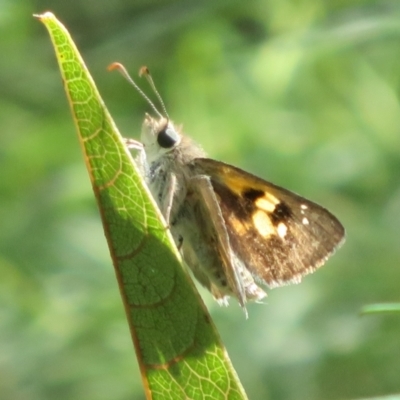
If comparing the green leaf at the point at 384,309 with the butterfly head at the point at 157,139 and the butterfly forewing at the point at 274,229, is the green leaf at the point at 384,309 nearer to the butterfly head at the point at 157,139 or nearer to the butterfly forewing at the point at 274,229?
the butterfly forewing at the point at 274,229

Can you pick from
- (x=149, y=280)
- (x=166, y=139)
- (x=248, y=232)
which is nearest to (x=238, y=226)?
(x=248, y=232)

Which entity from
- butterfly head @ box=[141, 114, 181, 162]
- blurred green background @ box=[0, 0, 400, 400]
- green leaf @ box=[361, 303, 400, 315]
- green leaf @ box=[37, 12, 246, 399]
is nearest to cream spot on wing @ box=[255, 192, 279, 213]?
butterfly head @ box=[141, 114, 181, 162]

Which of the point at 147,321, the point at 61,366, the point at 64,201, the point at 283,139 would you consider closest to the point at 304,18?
the point at 283,139

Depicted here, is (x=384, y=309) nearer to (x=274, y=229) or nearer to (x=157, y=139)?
(x=274, y=229)

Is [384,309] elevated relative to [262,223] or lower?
lower

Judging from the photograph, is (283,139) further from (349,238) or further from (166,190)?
(166,190)
